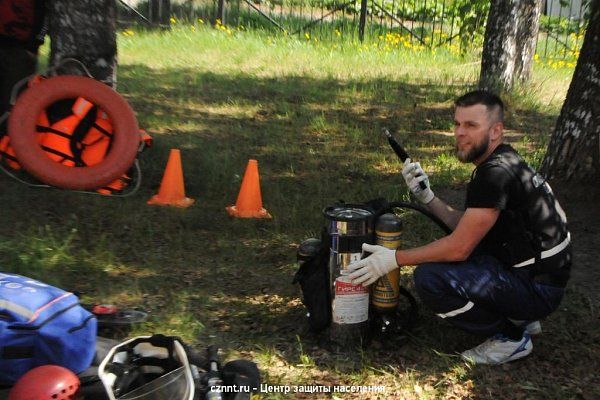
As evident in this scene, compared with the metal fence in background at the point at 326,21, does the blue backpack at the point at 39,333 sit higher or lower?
lower

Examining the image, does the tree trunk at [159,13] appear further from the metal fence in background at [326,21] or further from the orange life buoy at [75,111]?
the orange life buoy at [75,111]

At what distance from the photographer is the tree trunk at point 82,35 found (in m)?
5.73

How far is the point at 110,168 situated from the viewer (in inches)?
212

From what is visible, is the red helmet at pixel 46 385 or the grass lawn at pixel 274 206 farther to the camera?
the grass lawn at pixel 274 206

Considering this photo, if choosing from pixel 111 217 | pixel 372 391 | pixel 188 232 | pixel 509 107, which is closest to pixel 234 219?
pixel 188 232

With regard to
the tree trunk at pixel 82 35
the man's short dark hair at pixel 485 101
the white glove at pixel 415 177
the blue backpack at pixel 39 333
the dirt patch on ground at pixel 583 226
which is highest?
the tree trunk at pixel 82 35

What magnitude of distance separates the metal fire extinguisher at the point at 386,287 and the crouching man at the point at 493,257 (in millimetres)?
116

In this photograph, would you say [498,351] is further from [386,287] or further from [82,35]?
[82,35]

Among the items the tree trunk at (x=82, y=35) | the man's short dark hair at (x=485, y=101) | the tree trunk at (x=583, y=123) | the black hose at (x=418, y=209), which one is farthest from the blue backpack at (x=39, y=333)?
the tree trunk at (x=583, y=123)

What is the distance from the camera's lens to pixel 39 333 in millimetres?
3059

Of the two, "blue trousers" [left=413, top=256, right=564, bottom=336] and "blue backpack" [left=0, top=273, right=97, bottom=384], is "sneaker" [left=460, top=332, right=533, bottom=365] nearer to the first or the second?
"blue trousers" [left=413, top=256, right=564, bottom=336]

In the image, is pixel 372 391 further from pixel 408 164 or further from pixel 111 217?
pixel 111 217

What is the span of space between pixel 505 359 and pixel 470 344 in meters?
0.25

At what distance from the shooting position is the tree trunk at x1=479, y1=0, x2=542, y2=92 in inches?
309
